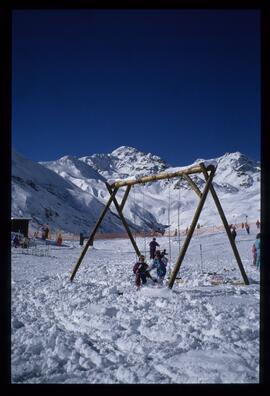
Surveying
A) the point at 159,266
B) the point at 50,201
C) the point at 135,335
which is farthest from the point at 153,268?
the point at 50,201

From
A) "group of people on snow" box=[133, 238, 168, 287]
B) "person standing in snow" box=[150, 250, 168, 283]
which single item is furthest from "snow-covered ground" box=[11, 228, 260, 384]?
"person standing in snow" box=[150, 250, 168, 283]

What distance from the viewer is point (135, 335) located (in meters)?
5.33

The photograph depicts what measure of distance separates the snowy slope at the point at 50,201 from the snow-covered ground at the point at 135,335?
76.3m

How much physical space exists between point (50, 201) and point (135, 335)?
104 metres

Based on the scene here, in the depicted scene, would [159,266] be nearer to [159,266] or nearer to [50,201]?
[159,266]

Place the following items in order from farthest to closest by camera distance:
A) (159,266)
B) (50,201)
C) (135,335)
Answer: (50,201)
(159,266)
(135,335)

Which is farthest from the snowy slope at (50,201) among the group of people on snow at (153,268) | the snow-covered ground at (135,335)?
the snow-covered ground at (135,335)

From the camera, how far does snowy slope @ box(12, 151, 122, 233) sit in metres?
93.1

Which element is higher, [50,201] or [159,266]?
[50,201]

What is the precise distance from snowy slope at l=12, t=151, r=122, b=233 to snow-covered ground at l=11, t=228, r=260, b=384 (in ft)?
250

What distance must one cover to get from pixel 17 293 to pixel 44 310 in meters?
1.87

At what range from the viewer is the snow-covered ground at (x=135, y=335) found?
4.04 meters

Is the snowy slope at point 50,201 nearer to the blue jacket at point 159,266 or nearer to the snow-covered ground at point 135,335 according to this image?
the blue jacket at point 159,266
